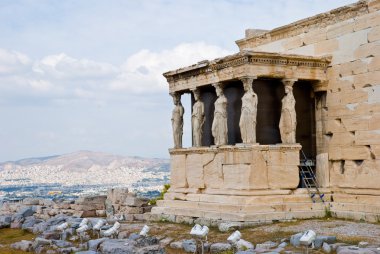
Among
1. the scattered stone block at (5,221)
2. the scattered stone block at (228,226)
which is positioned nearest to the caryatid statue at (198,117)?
the scattered stone block at (228,226)

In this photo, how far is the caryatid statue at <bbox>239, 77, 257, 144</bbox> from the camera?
17.7 m

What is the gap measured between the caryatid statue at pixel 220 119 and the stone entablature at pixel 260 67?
443mm

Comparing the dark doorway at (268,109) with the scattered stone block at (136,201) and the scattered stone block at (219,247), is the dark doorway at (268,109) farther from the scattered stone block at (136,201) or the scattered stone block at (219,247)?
the scattered stone block at (136,201)

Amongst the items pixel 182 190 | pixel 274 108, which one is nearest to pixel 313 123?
pixel 274 108

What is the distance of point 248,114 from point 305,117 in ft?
8.00

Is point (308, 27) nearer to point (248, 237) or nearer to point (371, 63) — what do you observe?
point (371, 63)

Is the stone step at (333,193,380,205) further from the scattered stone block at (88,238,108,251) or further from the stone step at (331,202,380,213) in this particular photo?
the scattered stone block at (88,238,108,251)

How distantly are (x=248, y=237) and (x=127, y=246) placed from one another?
271 centimetres

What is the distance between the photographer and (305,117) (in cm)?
1941

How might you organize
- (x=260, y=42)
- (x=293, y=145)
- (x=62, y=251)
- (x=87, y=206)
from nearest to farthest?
1. (x=62, y=251)
2. (x=293, y=145)
3. (x=260, y=42)
4. (x=87, y=206)

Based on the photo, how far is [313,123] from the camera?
19.3 metres

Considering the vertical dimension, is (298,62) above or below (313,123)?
above

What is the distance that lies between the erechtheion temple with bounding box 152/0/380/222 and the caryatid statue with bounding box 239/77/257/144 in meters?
0.03

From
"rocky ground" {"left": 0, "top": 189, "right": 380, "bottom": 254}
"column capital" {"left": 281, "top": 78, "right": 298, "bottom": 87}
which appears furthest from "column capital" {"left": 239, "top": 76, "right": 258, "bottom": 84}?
"rocky ground" {"left": 0, "top": 189, "right": 380, "bottom": 254}
